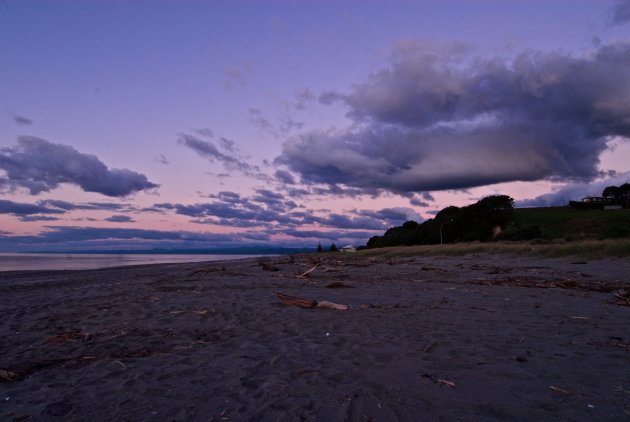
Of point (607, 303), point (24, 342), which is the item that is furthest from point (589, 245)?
point (24, 342)

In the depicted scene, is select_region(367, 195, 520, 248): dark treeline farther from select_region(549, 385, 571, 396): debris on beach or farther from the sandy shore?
select_region(549, 385, 571, 396): debris on beach

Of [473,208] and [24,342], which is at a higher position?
[473,208]

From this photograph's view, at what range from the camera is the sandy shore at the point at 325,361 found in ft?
11.8

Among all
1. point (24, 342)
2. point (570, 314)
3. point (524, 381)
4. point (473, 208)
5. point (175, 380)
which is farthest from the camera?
point (473, 208)

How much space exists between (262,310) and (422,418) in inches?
224

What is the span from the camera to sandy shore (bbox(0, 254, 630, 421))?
11.8 feet

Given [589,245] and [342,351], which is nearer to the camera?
[342,351]

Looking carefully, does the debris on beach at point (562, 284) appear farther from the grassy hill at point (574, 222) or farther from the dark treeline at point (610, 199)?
the dark treeline at point (610, 199)

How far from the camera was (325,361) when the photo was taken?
4.91m

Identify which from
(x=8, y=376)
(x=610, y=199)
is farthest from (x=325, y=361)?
(x=610, y=199)

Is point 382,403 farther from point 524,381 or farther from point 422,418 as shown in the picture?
point 524,381

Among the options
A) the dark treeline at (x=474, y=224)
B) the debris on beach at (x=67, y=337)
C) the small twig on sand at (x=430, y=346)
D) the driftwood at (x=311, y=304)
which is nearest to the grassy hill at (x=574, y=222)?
the dark treeline at (x=474, y=224)

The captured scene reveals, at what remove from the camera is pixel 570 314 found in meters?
7.35

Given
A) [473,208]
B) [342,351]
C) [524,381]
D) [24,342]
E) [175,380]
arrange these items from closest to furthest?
[524,381] → [175,380] → [342,351] → [24,342] → [473,208]
